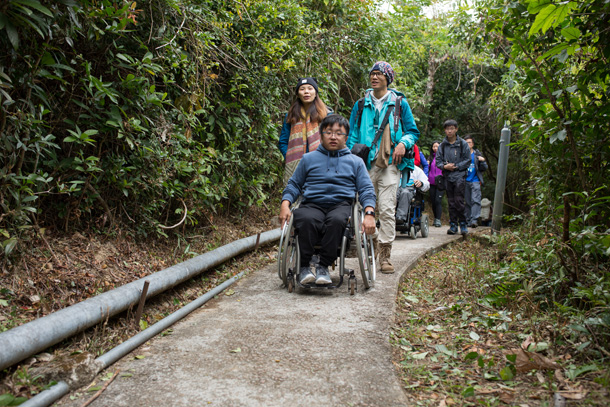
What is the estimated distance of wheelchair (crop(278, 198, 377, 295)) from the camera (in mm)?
3967

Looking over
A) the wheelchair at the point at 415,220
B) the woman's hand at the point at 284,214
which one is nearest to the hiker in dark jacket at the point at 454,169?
the wheelchair at the point at 415,220

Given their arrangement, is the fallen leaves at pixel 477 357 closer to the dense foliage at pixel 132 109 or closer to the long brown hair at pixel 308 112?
the long brown hair at pixel 308 112

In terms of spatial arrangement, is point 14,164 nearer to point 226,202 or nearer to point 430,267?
point 226,202

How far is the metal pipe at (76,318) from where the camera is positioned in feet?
7.56

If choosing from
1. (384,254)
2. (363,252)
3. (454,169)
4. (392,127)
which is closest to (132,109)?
(363,252)

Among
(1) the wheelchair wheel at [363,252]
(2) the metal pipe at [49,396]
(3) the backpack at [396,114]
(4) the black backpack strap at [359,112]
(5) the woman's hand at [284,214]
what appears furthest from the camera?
(4) the black backpack strap at [359,112]

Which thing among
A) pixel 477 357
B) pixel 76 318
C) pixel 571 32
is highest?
pixel 571 32

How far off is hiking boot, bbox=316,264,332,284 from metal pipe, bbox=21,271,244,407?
85 centimetres

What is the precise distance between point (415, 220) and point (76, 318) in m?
6.33

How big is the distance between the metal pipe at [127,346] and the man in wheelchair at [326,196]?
80cm

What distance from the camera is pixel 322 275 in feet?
13.3

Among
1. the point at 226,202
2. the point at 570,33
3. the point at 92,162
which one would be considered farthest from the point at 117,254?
the point at 570,33

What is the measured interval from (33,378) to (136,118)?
217 centimetres

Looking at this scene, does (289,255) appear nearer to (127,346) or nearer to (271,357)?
(271,357)
